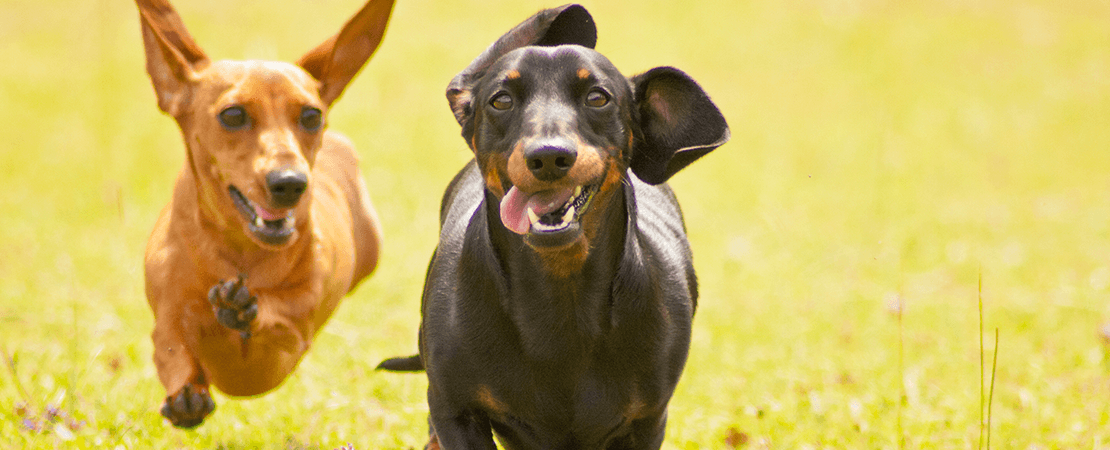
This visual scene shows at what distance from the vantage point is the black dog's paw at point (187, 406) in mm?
3408

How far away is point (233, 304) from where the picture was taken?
348cm

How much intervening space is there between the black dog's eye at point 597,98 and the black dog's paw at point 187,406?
5.36 feet

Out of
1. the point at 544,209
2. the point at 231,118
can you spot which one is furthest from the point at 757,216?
the point at 544,209

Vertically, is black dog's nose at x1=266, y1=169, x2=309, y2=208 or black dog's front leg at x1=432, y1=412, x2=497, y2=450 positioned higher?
black dog's nose at x1=266, y1=169, x2=309, y2=208

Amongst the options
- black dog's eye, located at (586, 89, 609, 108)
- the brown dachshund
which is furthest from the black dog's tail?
black dog's eye, located at (586, 89, 609, 108)

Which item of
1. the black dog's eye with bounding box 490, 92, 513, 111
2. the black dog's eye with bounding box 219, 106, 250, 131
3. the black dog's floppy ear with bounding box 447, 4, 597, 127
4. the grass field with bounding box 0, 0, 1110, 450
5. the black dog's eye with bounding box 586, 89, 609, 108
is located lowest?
the grass field with bounding box 0, 0, 1110, 450

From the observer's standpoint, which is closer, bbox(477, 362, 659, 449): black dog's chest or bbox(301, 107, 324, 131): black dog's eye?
bbox(477, 362, 659, 449): black dog's chest

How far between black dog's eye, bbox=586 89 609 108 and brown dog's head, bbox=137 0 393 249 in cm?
112

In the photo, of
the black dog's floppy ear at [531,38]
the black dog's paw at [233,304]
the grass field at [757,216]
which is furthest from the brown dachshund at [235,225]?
the black dog's floppy ear at [531,38]

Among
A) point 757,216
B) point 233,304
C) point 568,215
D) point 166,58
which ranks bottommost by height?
point 757,216

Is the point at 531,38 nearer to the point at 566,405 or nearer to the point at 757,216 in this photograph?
the point at 566,405

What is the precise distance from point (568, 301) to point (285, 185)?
1.07 metres

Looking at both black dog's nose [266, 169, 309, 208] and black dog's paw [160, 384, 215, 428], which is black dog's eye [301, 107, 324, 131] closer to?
black dog's nose [266, 169, 309, 208]

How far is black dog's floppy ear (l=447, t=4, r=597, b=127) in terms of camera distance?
10.3 feet
